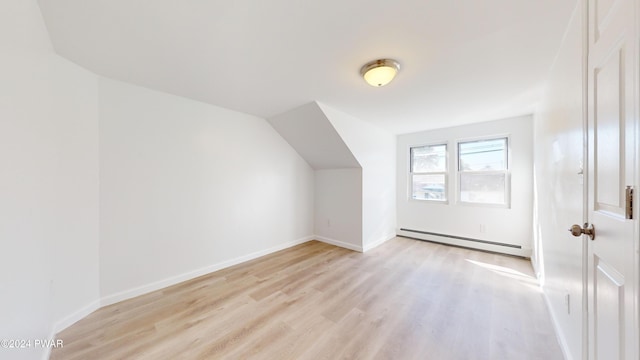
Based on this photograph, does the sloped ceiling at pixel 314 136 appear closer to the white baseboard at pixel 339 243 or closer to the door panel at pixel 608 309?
the white baseboard at pixel 339 243

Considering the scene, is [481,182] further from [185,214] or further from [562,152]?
[185,214]

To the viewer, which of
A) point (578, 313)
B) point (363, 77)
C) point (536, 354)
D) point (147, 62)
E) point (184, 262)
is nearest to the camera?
point (578, 313)

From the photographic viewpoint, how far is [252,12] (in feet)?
3.99

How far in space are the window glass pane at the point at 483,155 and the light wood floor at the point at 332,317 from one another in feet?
5.04

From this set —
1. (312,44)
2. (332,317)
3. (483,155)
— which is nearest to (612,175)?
(312,44)

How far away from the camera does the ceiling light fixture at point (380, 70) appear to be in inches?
66.2

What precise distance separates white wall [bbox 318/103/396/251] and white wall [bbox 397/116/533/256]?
267 millimetres

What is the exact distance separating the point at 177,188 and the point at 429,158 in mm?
4157

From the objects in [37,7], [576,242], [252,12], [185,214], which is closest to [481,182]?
[576,242]

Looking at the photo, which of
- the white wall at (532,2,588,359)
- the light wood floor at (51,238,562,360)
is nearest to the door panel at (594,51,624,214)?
the white wall at (532,2,588,359)

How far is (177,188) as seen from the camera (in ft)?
7.80

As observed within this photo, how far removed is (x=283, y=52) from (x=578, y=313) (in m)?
2.46

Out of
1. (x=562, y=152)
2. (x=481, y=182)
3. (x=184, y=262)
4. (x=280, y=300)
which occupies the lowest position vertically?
(x=280, y=300)

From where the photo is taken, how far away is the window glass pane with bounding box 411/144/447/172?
3838 mm
